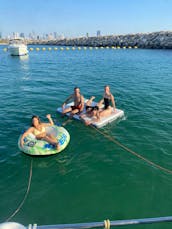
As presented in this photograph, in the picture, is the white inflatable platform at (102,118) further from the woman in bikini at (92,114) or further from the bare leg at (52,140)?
the bare leg at (52,140)

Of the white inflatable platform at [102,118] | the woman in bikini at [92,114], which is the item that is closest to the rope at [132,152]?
the white inflatable platform at [102,118]

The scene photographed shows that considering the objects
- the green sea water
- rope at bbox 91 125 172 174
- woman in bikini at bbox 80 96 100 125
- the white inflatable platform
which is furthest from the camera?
woman in bikini at bbox 80 96 100 125

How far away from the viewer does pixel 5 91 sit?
44.3 ft

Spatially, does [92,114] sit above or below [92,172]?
above

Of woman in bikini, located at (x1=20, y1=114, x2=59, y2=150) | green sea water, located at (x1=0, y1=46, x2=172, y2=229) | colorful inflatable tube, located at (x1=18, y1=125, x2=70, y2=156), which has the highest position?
woman in bikini, located at (x1=20, y1=114, x2=59, y2=150)


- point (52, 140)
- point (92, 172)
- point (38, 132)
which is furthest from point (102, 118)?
point (92, 172)

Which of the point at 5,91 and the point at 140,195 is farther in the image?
the point at 5,91

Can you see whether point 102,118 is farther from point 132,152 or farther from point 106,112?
point 132,152

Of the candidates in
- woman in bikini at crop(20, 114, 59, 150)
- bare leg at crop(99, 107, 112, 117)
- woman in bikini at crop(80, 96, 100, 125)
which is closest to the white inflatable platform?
woman in bikini at crop(80, 96, 100, 125)

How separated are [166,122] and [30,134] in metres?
5.96

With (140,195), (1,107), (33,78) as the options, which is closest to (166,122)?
(140,195)

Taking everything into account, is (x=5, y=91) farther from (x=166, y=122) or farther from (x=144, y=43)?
(x=144, y=43)

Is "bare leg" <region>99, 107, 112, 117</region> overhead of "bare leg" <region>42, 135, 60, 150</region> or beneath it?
overhead

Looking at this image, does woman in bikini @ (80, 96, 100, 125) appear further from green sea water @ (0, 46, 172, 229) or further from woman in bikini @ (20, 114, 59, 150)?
woman in bikini @ (20, 114, 59, 150)
